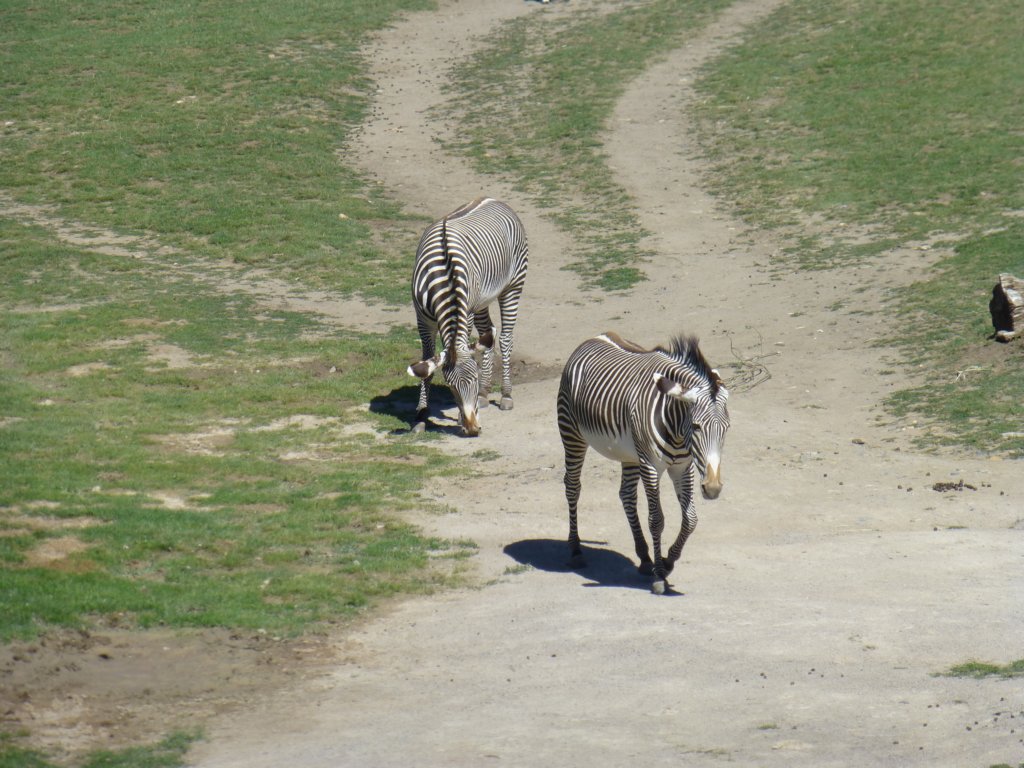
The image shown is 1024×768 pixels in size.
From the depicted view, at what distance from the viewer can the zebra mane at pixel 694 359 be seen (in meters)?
11.3

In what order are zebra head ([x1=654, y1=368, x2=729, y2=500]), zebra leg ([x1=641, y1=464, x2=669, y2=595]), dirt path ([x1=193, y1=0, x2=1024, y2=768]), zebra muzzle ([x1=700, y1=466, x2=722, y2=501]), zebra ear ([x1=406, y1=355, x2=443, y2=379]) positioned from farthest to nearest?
zebra ear ([x1=406, y1=355, x2=443, y2=379]), zebra leg ([x1=641, y1=464, x2=669, y2=595]), zebra head ([x1=654, y1=368, x2=729, y2=500]), zebra muzzle ([x1=700, y1=466, x2=722, y2=501]), dirt path ([x1=193, y1=0, x2=1024, y2=768])

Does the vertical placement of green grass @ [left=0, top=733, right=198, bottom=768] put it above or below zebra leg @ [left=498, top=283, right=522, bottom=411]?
above

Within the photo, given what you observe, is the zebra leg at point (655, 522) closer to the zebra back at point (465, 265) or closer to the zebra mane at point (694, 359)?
the zebra mane at point (694, 359)

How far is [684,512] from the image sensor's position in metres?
12.0

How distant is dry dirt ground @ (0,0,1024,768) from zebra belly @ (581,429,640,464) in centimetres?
115

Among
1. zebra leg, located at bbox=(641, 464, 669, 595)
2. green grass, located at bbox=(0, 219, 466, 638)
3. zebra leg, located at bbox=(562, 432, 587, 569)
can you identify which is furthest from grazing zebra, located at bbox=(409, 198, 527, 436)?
zebra leg, located at bbox=(641, 464, 669, 595)

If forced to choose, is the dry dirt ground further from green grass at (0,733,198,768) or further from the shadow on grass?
green grass at (0,733,198,768)

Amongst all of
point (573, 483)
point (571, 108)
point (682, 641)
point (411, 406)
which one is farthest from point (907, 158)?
point (682, 641)

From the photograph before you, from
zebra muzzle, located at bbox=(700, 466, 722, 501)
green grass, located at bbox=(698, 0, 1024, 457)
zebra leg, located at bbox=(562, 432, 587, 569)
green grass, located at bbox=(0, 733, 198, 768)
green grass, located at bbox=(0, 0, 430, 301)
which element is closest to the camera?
green grass, located at bbox=(0, 733, 198, 768)

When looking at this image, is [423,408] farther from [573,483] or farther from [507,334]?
[573,483]

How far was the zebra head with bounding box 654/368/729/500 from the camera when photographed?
1095 centimetres

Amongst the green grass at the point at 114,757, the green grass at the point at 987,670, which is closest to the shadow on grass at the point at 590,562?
the green grass at the point at 987,670

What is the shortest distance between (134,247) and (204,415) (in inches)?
421

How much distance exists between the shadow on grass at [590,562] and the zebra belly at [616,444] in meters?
1.07
